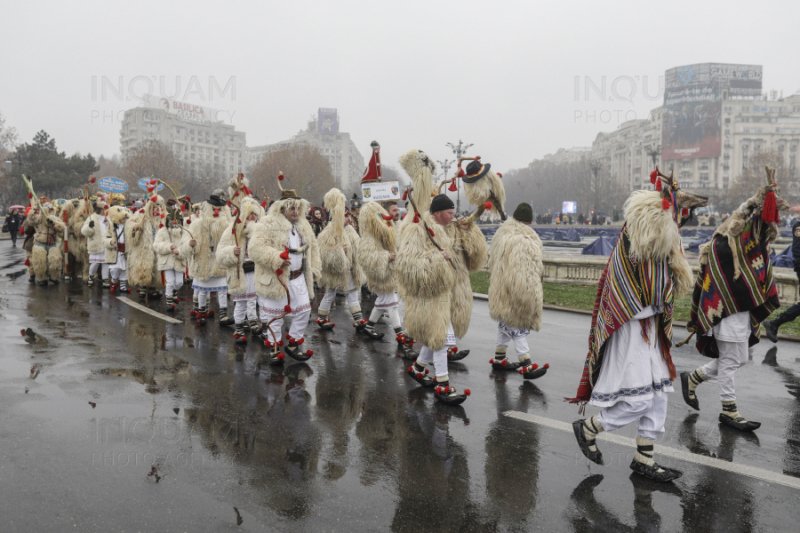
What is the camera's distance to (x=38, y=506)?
3.79m

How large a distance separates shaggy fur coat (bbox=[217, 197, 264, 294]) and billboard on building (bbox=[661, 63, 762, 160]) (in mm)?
117820

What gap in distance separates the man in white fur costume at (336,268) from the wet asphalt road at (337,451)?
6.68 feet

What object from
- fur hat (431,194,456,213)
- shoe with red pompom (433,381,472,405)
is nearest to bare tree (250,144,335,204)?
fur hat (431,194,456,213)

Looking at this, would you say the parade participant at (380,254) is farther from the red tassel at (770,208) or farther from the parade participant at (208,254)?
the red tassel at (770,208)

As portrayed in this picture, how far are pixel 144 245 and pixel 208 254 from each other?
3151mm

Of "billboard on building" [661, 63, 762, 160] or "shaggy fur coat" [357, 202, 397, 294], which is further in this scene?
"billboard on building" [661, 63, 762, 160]

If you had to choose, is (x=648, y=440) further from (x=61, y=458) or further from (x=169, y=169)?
(x=169, y=169)

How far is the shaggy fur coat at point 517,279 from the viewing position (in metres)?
6.96

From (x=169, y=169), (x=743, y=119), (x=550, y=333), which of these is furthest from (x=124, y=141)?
(x=550, y=333)

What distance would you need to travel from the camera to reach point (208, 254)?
9.74 metres

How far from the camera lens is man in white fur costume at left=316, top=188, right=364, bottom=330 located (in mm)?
9789

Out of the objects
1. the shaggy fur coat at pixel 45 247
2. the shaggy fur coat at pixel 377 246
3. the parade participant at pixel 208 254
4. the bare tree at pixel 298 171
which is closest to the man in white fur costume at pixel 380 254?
the shaggy fur coat at pixel 377 246

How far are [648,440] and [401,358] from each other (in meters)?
3.95

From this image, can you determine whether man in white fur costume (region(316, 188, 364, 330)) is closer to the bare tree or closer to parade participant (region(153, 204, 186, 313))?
parade participant (region(153, 204, 186, 313))
